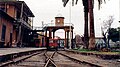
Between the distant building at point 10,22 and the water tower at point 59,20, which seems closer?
the distant building at point 10,22

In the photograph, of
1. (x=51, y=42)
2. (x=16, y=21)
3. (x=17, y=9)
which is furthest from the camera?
(x=51, y=42)

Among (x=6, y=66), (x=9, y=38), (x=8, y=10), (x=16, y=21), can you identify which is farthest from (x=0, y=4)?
(x=6, y=66)

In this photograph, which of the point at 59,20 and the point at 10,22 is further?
the point at 59,20

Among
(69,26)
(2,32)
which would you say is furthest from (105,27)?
(2,32)

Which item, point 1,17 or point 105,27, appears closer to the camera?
point 1,17

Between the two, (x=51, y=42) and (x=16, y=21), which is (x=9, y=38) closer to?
Answer: (x=16, y=21)

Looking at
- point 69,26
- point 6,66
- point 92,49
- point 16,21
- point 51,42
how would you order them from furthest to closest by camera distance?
1. point 69,26
2. point 51,42
3. point 16,21
4. point 92,49
5. point 6,66

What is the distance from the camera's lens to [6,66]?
10.4 metres

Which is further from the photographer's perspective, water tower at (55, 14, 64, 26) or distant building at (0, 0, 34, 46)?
water tower at (55, 14, 64, 26)

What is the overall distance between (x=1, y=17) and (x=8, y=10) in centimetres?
974

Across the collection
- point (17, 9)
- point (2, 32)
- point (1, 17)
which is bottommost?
point (2, 32)

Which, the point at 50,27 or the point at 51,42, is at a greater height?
the point at 50,27

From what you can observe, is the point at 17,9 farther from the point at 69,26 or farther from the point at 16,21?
the point at 69,26

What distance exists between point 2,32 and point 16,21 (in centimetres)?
797
